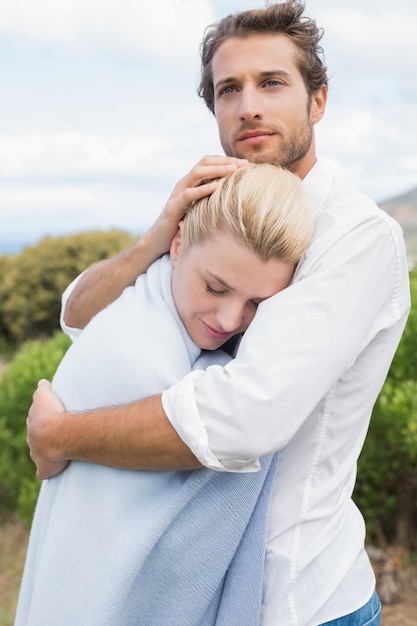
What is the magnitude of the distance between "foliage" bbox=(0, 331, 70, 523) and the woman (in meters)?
3.59

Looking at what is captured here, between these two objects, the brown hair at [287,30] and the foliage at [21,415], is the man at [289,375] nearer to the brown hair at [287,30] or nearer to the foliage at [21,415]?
the brown hair at [287,30]

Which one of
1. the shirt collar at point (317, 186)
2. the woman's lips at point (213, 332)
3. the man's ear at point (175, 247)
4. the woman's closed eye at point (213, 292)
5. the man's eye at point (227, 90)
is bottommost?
the woman's lips at point (213, 332)

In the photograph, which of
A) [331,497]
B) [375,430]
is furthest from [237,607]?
[375,430]

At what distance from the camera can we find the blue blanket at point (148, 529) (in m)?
1.83

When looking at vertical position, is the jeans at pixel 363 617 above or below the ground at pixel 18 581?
above

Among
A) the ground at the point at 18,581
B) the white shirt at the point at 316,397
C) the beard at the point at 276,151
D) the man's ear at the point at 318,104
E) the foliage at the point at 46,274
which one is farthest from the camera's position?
the foliage at the point at 46,274

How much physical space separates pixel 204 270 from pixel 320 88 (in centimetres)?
104

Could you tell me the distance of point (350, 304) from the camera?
1.73 metres

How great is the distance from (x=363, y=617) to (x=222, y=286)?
3.18ft

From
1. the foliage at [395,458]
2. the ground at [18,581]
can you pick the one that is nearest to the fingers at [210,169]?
the foliage at [395,458]

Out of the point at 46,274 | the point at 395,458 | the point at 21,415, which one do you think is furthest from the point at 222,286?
the point at 46,274

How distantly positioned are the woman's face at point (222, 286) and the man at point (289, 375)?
10 cm

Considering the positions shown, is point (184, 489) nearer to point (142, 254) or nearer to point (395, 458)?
point (142, 254)

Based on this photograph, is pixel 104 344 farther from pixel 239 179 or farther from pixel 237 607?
pixel 237 607
